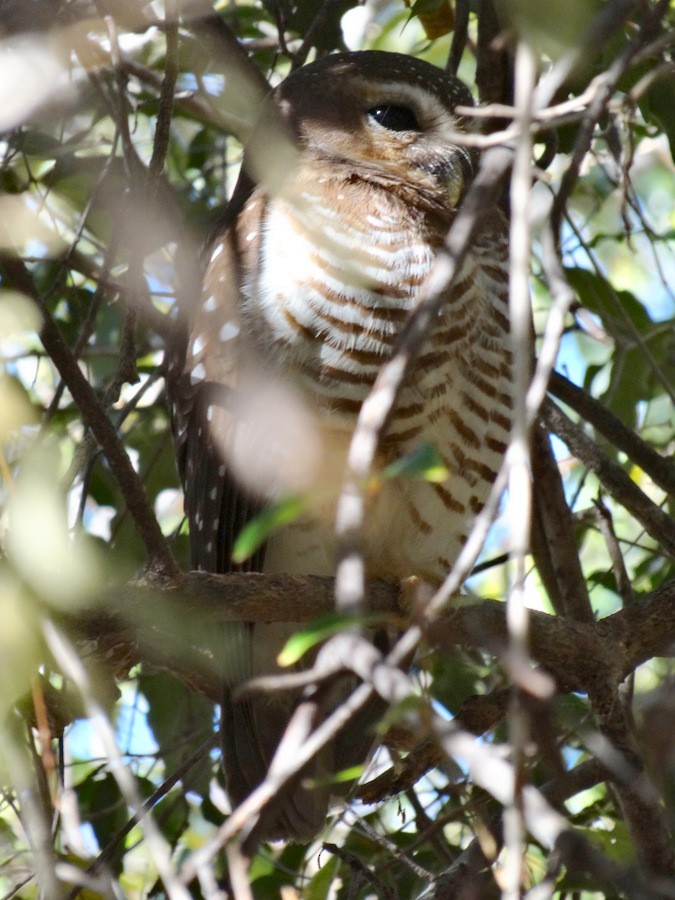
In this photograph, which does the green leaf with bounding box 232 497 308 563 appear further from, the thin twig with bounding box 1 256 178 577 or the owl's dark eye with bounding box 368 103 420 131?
the owl's dark eye with bounding box 368 103 420 131

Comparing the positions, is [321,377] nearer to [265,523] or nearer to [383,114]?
[383,114]

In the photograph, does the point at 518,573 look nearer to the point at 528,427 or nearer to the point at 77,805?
the point at 528,427

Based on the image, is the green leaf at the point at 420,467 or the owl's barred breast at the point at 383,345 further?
the owl's barred breast at the point at 383,345

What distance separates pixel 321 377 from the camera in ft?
9.32

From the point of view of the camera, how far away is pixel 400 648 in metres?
1.41

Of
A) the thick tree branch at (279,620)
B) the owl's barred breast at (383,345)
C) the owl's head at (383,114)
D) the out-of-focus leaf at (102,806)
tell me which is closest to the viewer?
the thick tree branch at (279,620)

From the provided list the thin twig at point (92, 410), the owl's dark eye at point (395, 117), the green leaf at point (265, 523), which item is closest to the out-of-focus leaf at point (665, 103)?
the owl's dark eye at point (395, 117)

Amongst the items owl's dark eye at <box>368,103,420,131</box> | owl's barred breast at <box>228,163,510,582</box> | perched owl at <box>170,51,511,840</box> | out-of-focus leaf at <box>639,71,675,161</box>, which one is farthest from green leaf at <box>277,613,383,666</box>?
owl's dark eye at <box>368,103,420,131</box>

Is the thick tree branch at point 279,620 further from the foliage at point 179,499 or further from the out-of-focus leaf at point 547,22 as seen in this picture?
the out-of-focus leaf at point 547,22

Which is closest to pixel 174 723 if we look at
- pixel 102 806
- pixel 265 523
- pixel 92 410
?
pixel 102 806

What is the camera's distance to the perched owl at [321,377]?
2863mm

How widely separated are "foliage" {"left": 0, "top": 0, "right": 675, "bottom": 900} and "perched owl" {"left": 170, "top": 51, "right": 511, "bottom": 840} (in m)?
0.17

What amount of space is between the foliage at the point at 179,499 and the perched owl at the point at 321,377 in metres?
0.17

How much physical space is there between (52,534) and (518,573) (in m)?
0.64
